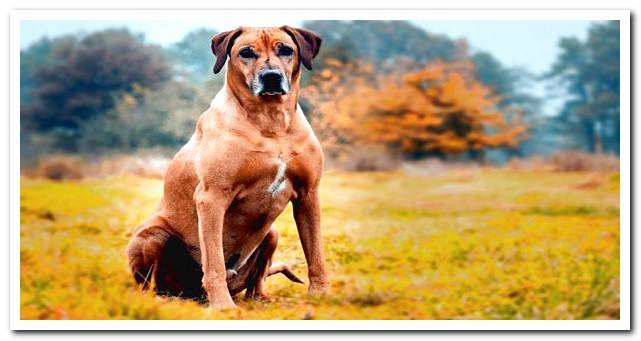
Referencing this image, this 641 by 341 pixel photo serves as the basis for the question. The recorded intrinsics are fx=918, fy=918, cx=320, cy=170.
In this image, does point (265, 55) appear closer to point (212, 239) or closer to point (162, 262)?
point (212, 239)

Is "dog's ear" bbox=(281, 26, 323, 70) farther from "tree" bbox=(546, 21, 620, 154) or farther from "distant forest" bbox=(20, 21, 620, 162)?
"tree" bbox=(546, 21, 620, 154)

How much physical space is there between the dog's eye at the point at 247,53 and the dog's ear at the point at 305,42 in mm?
266

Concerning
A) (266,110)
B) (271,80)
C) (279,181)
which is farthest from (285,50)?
(279,181)

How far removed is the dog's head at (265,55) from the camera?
4.95m

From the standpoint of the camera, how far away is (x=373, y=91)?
694 cm

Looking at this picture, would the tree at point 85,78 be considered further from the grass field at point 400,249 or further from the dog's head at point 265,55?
the dog's head at point 265,55

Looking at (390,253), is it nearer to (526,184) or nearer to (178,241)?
(526,184)

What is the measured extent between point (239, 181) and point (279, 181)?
224 mm

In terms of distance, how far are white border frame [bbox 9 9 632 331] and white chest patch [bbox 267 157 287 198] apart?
883 millimetres

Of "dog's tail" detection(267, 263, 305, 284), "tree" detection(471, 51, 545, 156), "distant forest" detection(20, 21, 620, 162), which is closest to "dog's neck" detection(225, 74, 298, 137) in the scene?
"dog's tail" detection(267, 263, 305, 284)
